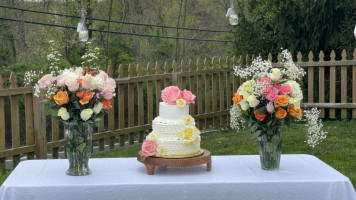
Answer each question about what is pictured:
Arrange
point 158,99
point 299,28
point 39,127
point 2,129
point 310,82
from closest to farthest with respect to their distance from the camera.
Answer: point 2,129, point 39,127, point 158,99, point 310,82, point 299,28

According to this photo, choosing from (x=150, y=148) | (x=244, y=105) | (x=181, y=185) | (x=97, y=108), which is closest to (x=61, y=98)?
(x=97, y=108)

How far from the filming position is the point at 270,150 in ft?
10.8

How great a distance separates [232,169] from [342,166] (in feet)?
11.0

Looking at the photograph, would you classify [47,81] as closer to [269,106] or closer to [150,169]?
[150,169]

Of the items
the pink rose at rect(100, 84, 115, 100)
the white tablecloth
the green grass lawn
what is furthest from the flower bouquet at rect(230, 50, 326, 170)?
the green grass lawn

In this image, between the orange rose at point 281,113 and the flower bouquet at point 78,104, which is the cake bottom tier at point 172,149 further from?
the orange rose at point 281,113

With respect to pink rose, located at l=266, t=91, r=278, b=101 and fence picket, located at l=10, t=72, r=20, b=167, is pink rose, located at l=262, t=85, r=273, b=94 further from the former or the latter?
fence picket, located at l=10, t=72, r=20, b=167

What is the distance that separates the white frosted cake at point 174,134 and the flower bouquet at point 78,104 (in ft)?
1.14

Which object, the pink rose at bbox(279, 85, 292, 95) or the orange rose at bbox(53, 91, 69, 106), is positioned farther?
the pink rose at bbox(279, 85, 292, 95)

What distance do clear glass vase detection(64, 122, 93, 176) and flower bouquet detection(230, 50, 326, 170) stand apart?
93 cm

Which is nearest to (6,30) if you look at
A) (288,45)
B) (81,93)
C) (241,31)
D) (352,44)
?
(241,31)

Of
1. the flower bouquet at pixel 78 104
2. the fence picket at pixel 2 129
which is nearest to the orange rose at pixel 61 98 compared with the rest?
the flower bouquet at pixel 78 104

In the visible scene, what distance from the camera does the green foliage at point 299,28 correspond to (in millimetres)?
10477

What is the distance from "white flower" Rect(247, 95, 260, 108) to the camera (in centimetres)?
316
